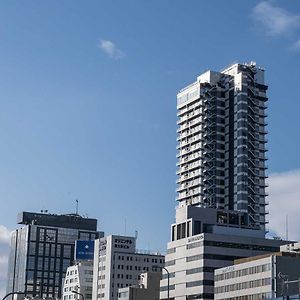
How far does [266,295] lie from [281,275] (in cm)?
579

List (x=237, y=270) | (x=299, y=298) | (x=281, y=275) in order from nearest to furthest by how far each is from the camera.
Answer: (x=299, y=298)
(x=281, y=275)
(x=237, y=270)

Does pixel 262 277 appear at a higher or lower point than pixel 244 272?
lower

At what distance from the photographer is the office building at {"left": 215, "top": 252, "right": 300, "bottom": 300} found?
170625mm

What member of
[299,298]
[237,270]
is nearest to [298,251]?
[237,270]

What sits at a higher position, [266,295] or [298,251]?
[298,251]

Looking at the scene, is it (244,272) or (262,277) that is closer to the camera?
(262,277)

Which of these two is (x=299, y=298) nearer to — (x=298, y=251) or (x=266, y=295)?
(x=266, y=295)

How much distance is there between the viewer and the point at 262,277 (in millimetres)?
175750

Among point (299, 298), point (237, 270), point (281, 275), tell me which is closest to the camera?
point (299, 298)

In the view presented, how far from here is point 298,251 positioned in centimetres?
19925

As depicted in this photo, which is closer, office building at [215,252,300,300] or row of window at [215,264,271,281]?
office building at [215,252,300,300]

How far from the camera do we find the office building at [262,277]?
171 meters

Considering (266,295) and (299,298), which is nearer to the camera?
(299,298)

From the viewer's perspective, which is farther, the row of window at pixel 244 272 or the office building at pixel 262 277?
the row of window at pixel 244 272
